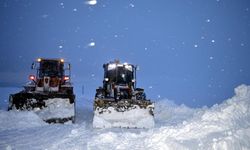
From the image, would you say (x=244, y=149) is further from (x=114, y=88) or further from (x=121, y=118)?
(x=114, y=88)

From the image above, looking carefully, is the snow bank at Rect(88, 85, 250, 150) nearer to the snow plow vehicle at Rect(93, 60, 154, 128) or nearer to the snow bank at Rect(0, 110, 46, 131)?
the snow plow vehicle at Rect(93, 60, 154, 128)

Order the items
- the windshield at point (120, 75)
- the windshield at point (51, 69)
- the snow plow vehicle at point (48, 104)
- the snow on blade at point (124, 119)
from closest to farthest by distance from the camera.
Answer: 1. the snow on blade at point (124, 119)
2. the snow plow vehicle at point (48, 104)
3. the windshield at point (120, 75)
4. the windshield at point (51, 69)

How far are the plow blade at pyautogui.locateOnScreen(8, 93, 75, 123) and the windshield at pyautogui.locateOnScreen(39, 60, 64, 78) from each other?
105 inches

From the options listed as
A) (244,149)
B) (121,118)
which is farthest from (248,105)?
(121,118)

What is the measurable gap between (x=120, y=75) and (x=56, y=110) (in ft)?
10.8

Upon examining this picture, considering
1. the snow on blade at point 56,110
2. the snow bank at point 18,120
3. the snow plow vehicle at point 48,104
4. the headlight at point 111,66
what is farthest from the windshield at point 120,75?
the snow bank at point 18,120

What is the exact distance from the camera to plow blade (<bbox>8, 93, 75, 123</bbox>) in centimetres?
1191

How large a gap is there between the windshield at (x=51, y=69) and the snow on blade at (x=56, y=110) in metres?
2.84

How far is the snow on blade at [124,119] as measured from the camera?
10715mm

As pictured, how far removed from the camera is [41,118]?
37.9ft

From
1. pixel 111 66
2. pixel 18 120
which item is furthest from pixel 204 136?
pixel 111 66

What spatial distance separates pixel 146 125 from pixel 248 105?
13.1 feet

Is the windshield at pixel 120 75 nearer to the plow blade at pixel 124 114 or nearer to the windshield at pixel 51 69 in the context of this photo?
the plow blade at pixel 124 114

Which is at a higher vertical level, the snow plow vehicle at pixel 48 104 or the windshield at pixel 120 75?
the windshield at pixel 120 75
